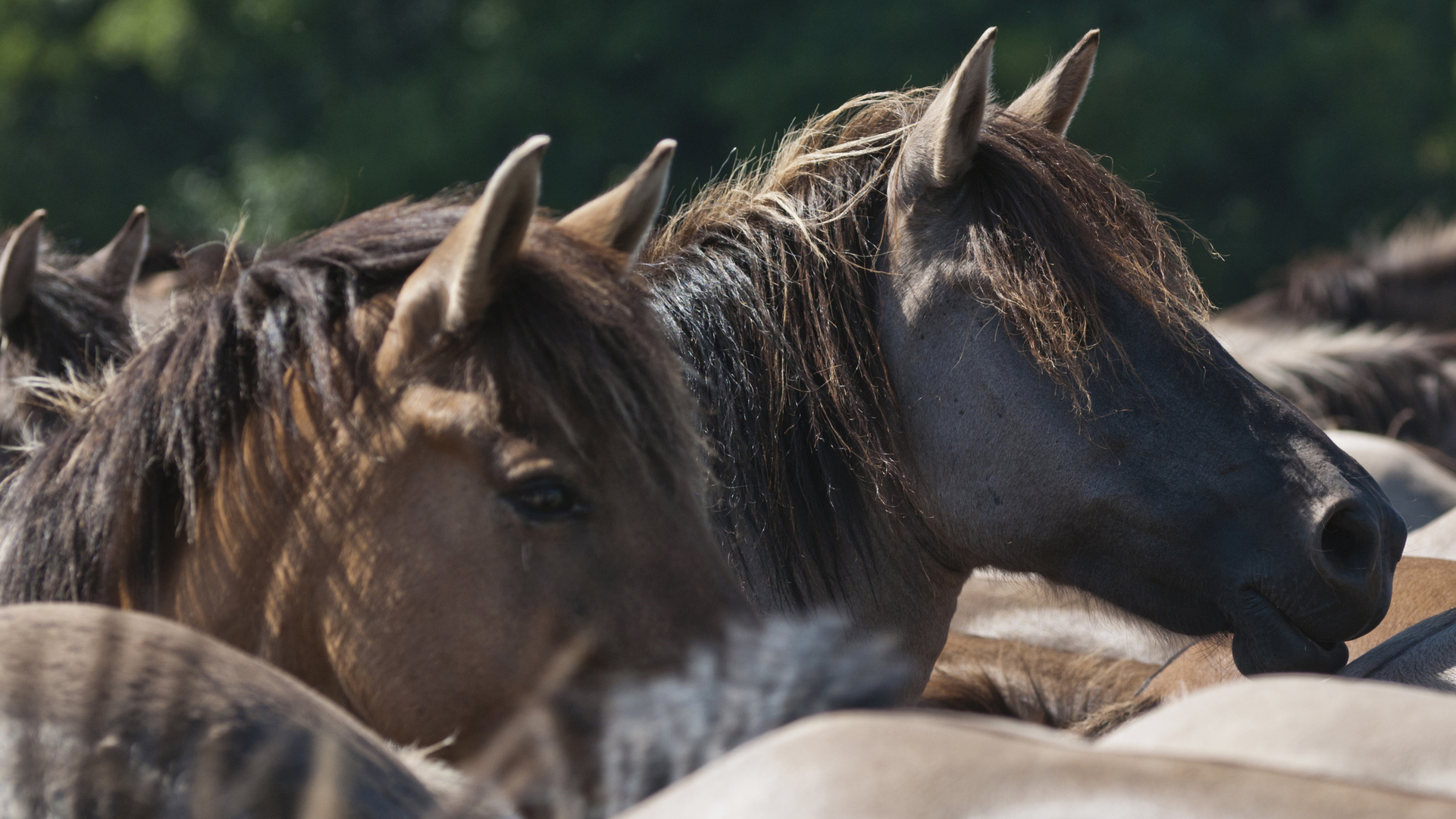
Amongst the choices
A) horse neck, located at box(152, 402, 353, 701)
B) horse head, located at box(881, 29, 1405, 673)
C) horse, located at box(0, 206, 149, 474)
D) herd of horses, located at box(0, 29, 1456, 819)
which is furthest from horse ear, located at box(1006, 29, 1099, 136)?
horse, located at box(0, 206, 149, 474)

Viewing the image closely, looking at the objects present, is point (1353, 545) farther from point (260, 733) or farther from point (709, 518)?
point (260, 733)

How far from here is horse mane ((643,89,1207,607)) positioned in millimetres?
2064

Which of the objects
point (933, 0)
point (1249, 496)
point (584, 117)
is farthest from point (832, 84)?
point (1249, 496)

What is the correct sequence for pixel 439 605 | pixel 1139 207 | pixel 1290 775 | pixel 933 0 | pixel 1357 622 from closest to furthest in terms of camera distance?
pixel 1290 775, pixel 439 605, pixel 1357 622, pixel 1139 207, pixel 933 0

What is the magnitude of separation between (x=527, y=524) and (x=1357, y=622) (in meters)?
1.40

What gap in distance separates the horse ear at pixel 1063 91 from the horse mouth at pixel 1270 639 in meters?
0.95

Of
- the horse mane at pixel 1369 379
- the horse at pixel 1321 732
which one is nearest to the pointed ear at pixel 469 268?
the horse at pixel 1321 732

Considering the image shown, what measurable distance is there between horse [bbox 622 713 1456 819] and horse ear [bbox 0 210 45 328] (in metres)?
2.31

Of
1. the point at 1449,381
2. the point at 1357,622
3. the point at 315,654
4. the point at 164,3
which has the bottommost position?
the point at 1449,381

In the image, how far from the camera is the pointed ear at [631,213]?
5.14ft

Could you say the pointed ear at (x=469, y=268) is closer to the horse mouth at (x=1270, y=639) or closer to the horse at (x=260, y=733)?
the horse at (x=260, y=733)

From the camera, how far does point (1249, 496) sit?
1965mm

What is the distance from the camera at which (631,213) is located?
5.17 ft

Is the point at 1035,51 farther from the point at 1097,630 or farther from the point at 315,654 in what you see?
the point at 315,654
